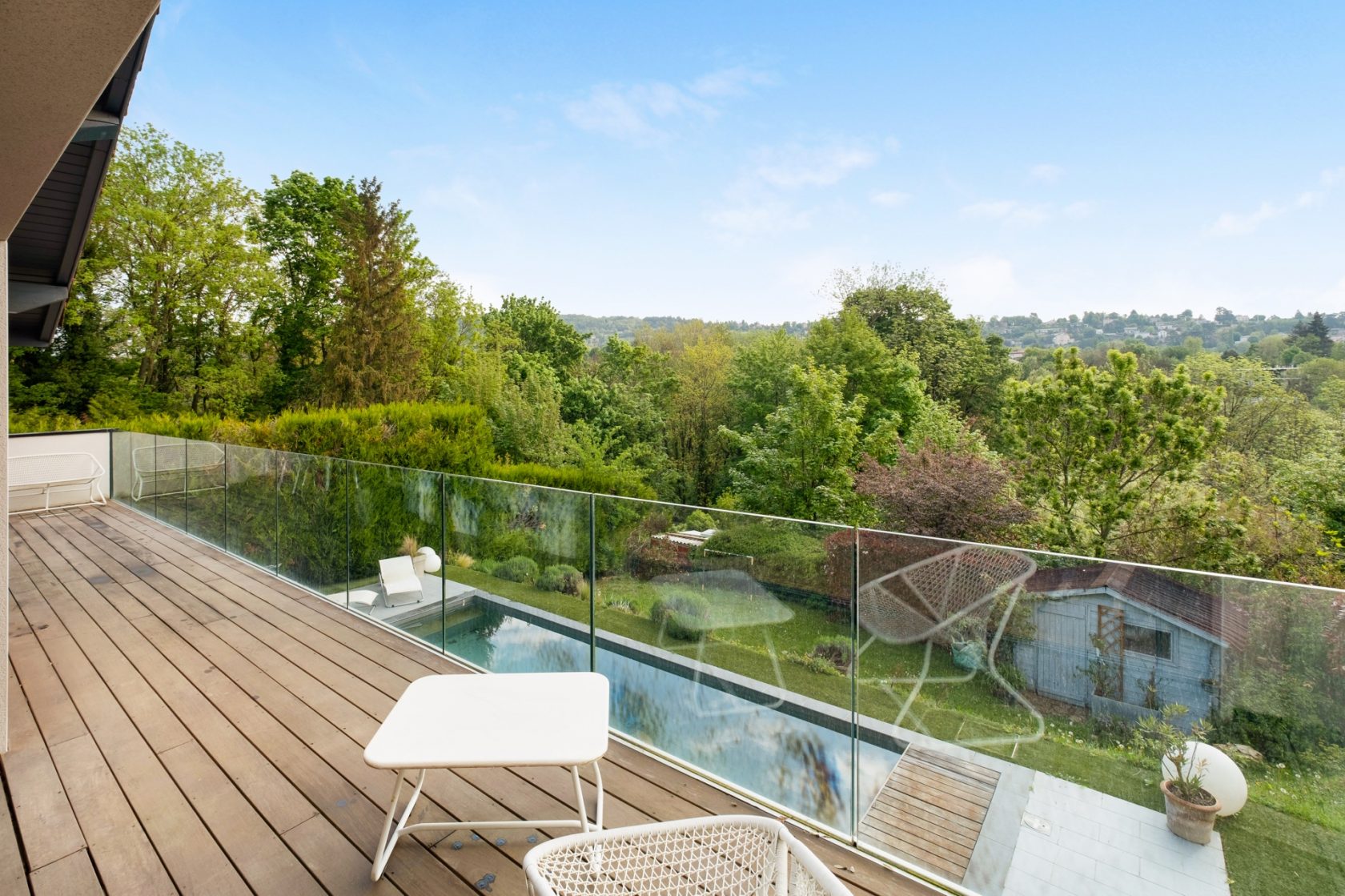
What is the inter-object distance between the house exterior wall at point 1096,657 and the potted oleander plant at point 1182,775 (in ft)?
0.16

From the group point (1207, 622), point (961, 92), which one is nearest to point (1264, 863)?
point (1207, 622)

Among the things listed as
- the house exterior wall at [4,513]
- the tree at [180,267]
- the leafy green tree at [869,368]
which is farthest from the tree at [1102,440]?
the tree at [180,267]

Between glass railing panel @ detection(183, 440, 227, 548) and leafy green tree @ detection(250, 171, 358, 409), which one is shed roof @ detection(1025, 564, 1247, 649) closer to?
glass railing panel @ detection(183, 440, 227, 548)

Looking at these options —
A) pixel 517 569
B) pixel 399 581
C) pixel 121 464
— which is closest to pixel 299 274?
pixel 121 464

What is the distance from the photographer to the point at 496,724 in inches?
86.6

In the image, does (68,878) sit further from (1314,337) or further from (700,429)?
(1314,337)

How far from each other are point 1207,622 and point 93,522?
10.6 metres

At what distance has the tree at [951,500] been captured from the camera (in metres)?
11.6

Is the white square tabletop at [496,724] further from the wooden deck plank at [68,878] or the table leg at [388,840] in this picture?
the wooden deck plank at [68,878]

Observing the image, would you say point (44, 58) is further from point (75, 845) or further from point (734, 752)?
point (734, 752)

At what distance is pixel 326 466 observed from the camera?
17.3 ft

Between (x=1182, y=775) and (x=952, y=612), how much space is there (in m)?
0.68

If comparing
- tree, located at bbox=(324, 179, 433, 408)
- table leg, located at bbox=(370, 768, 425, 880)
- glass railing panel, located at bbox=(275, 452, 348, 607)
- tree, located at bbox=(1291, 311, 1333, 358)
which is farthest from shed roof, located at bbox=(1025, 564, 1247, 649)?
tree, located at bbox=(1291, 311, 1333, 358)

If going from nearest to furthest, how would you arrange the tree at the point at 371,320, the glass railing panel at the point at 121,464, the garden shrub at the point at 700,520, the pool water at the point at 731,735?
the pool water at the point at 731,735
the garden shrub at the point at 700,520
the glass railing panel at the point at 121,464
the tree at the point at 371,320
